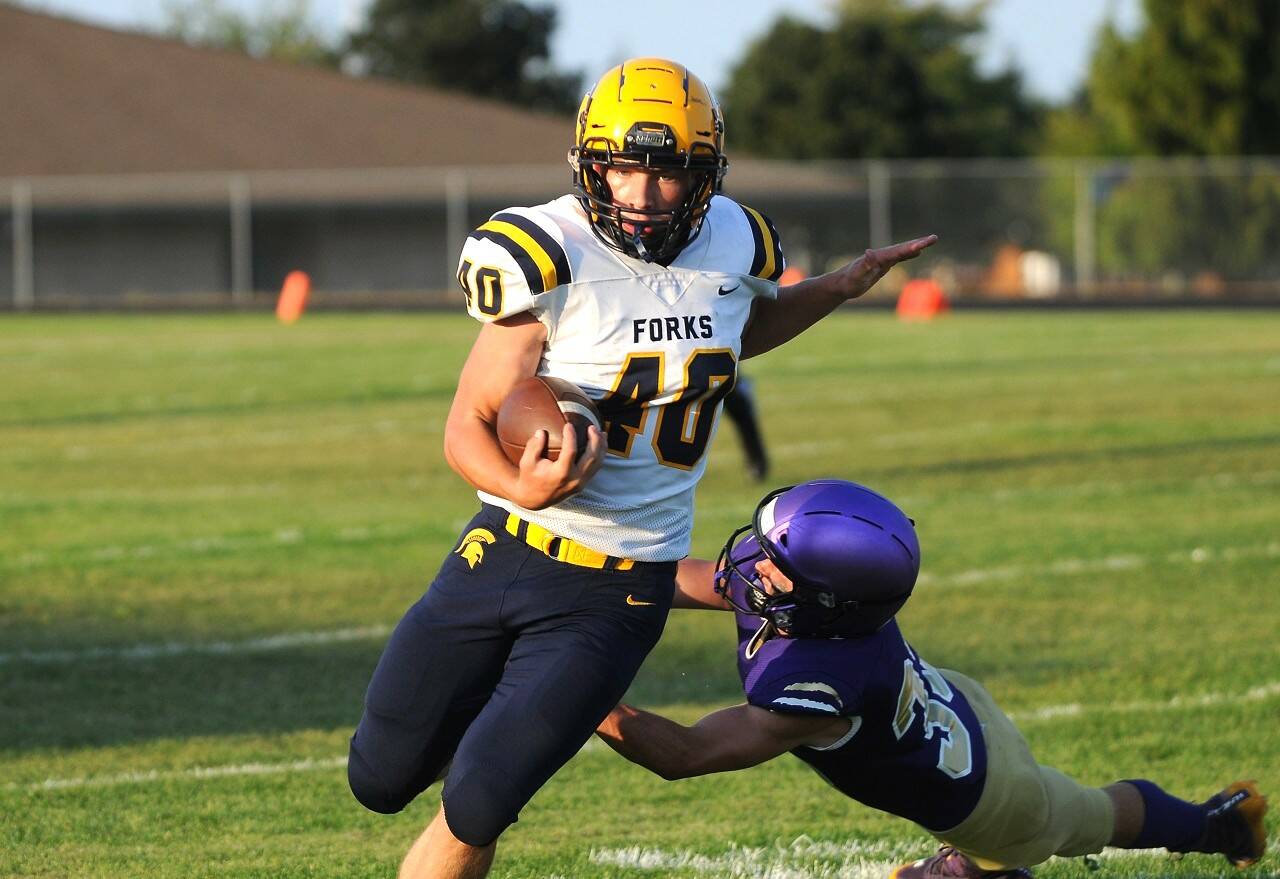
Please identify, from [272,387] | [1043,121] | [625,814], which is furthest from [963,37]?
[625,814]

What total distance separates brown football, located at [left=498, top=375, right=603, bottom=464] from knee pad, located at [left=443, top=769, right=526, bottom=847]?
2.02 ft

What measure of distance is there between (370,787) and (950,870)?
1327mm

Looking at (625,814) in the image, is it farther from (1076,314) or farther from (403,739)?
(1076,314)

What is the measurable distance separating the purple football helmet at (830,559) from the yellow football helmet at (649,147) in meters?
0.60

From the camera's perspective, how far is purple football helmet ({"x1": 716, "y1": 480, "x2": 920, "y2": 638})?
11.5ft

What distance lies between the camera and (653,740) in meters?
3.46

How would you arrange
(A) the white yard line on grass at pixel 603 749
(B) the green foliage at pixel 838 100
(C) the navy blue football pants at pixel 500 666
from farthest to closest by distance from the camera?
(B) the green foliage at pixel 838 100, (A) the white yard line on grass at pixel 603 749, (C) the navy blue football pants at pixel 500 666

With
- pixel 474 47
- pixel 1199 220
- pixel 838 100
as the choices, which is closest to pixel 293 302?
pixel 1199 220

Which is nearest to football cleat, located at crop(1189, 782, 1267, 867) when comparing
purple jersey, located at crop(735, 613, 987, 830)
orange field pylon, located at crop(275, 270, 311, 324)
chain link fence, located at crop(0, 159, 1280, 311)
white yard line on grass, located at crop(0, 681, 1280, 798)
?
purple jersey, located at crop(735, 613, 987, 830)

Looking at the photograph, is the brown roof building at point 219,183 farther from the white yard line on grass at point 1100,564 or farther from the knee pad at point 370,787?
the knee pad at point 370,787

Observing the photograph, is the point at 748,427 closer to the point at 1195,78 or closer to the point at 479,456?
the point at 479,456

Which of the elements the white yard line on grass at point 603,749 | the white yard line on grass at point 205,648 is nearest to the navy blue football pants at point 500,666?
the white yard line on grass at point 603,749

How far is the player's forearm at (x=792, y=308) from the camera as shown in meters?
4.11

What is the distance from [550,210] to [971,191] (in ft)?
101
